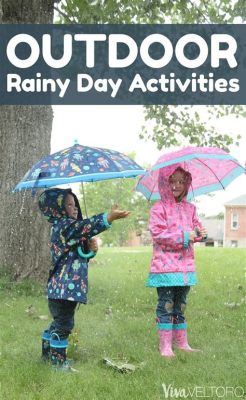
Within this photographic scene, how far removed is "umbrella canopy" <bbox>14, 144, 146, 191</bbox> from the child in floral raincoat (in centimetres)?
30

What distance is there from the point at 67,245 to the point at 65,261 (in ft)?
0.54

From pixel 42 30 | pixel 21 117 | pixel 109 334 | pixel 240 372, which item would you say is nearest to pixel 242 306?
pixel 109 334

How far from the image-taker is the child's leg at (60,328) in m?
5.77

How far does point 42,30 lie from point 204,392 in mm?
8126

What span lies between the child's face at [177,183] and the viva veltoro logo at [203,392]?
2.22 m

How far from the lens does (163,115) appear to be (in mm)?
15125

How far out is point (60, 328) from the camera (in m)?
5.77

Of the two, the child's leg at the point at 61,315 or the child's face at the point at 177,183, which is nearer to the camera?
the child's leg at the point at 61,315

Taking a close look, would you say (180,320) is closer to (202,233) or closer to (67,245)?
(202,233)

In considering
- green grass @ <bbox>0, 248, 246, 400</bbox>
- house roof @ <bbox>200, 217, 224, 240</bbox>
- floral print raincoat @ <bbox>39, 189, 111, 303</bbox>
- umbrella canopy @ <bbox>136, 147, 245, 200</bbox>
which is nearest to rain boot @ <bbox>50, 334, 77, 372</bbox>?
green grass @ <bbox>0, 248, 246, 400</bbox>

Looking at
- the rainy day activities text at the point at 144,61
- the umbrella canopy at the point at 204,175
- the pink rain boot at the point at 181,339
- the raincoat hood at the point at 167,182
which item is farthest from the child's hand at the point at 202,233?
the rainy day activities text at the point at 144,61

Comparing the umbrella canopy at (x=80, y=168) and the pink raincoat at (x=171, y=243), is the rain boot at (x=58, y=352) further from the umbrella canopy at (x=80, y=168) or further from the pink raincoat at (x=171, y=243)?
the umbrella canopy at (x=80, y=168)

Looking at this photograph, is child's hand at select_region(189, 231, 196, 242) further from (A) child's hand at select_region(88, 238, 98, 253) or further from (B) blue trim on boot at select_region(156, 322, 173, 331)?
(A) child's hand at select_region(88, 238, 98, 253)

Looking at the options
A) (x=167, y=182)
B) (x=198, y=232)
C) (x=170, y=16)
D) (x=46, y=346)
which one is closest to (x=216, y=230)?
(x=170, y=16)
